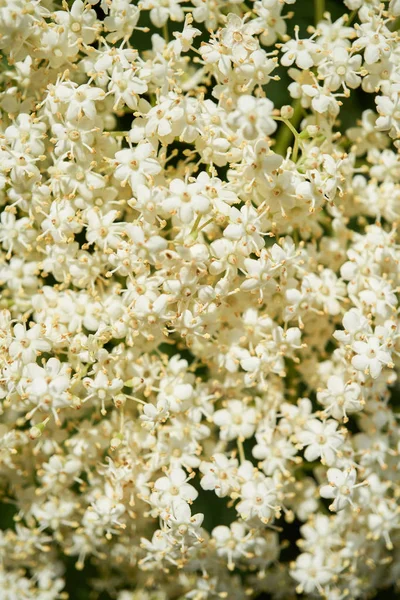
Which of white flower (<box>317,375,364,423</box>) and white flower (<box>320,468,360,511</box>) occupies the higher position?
white flower (<box>317,375,364,423</box>)

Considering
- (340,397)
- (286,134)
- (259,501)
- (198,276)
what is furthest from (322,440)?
(286,134)

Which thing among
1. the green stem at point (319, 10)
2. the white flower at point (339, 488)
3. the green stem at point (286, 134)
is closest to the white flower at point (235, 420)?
the white flower at point (339, 488)

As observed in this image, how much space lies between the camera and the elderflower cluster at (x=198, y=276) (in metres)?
1.68

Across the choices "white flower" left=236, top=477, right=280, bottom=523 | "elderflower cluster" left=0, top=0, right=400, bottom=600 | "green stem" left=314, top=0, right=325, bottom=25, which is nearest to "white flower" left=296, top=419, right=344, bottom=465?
"elderflower cluster" left=0, top=0, right=400, bottom=600

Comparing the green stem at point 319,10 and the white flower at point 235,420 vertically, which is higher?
the green stem at point 319,10

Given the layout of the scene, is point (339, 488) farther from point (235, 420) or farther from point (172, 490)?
point (172, 490)

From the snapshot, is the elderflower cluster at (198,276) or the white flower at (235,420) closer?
the elderflower cluster at (198,276)

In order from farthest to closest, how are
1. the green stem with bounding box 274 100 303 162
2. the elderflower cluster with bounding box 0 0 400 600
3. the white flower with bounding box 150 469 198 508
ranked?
the green stem with bounding box 274 100 303 162 → the white flower with bounding box 150 469 198 508 → the elderflower cluster with bounding box 0 0 400 600

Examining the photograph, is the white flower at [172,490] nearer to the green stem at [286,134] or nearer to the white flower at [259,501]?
the white flower at [259,501]

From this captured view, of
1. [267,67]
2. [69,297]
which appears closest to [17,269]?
[69,297]

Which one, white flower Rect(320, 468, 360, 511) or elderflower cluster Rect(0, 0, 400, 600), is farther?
white flower Rect(320, 468, 360, 511)

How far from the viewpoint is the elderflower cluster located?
1.68 m

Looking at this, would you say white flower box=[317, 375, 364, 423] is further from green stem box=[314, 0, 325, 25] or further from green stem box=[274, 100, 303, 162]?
green stem box=[314, 0, 325, 25]

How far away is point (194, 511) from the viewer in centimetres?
231
